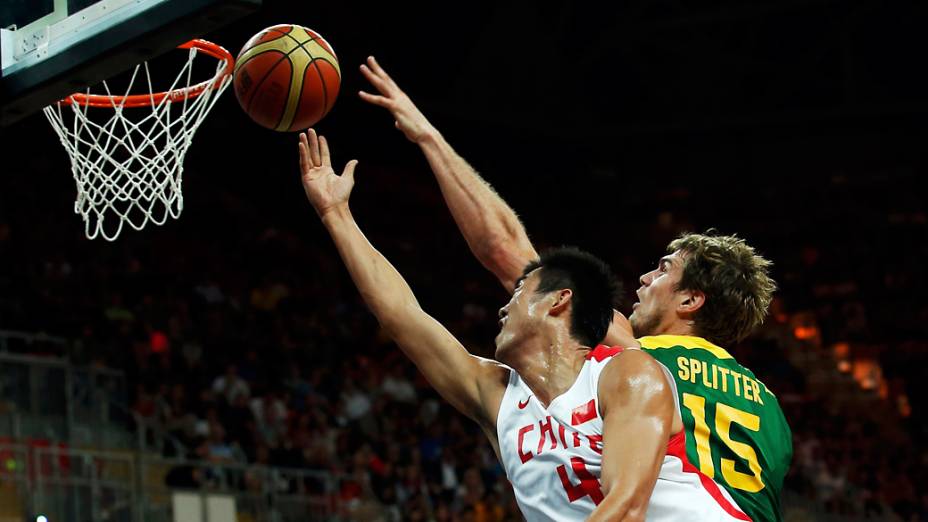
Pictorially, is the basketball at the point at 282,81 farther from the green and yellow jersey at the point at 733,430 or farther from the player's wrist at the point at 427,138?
the green and yellow jersey at the point at 733,430

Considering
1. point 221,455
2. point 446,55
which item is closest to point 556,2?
point 446,55

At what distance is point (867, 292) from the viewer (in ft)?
63.6

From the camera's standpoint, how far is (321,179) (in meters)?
4.12

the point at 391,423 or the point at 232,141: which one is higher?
the point at 232,141

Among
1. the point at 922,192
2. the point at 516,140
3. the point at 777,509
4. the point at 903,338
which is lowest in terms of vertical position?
the point at 777,509

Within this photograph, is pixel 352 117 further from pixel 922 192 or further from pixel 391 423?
pixel 922 192

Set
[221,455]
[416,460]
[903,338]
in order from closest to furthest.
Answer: [221,455] → [416,460] → [903,338]

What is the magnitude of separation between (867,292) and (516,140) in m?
5.52

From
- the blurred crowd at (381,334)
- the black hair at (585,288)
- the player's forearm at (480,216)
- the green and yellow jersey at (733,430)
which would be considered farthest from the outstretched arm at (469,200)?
the blurred crowd at (381,334)

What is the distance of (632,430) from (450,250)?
1616cm

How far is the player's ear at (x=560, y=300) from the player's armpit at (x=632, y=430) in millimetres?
299

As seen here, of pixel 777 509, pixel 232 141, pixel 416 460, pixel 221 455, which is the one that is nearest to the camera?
pixel 777 509

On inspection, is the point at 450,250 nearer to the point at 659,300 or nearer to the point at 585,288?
the point at 659,300

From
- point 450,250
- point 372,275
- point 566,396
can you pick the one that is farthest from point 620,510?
point 450,250
